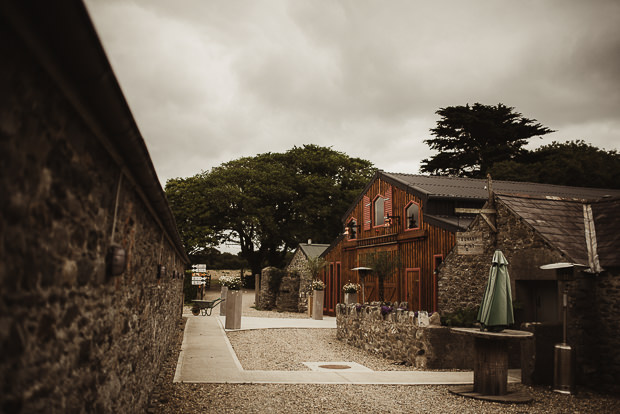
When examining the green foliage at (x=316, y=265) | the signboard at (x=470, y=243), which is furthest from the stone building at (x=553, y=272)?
the green foliage at (x=316, y=265)

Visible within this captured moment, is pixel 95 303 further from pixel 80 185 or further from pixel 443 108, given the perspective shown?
pixel 443 108

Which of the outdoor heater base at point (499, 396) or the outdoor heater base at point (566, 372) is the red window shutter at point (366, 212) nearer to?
the outdoor heater base at point (566, 372)

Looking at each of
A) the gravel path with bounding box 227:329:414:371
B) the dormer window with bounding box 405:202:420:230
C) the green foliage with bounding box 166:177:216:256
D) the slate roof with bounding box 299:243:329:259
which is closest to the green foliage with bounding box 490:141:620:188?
the slate roof with bounding box 299:243:329:259

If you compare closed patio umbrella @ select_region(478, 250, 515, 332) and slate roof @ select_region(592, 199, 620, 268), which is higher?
slate roof @ select_region(592, 199, 620, 268)

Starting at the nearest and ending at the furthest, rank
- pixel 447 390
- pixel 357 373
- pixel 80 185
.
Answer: pixel 80 185
pixel 447 390
pixel 357 373

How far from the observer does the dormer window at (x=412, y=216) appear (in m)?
19.0

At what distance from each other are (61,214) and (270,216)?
3694cm

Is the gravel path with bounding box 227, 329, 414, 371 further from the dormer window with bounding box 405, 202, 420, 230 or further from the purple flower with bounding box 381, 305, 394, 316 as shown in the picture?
the dormer window with bounding box 405, 202, 420, 230

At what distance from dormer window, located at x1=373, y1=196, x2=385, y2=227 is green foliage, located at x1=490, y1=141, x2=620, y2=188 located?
13.5 meters

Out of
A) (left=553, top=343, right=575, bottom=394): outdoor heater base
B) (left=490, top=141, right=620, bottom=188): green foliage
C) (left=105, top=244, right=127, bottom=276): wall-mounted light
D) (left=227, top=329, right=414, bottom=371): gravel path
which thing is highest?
(left=490, top=141, right=620, bottom=188): green foliage

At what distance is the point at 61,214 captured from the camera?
246 centimetres

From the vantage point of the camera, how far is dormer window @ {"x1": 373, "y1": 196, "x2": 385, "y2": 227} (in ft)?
71.4

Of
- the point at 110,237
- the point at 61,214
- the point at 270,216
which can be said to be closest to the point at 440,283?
the point at 110,237

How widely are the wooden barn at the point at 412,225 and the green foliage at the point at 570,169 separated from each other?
7967 mm
